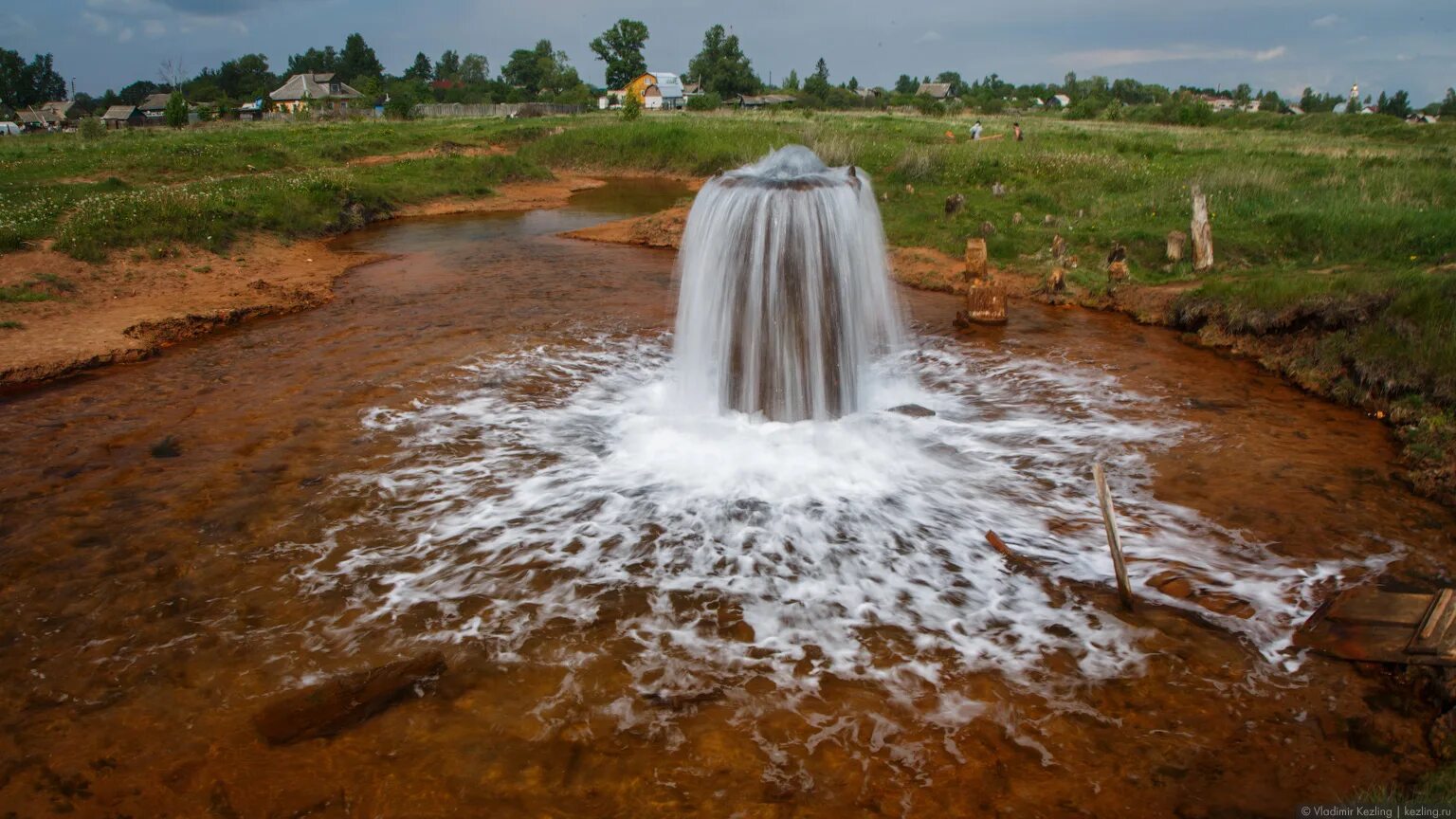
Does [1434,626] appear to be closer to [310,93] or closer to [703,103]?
[703,103]

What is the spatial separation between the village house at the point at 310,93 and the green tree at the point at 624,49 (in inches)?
1141

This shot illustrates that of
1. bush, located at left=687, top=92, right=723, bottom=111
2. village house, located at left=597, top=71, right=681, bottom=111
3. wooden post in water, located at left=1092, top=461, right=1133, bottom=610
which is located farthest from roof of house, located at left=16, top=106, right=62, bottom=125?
wooden post in water, located at left=1092, top=461, right=1133, bottom=610

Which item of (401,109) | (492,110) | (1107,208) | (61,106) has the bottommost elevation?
(1107,208)

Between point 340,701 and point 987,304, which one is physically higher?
point 987,304

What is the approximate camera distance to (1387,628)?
4520mm

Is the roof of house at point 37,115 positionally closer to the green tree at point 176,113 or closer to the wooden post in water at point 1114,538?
the green tree at point 176,113

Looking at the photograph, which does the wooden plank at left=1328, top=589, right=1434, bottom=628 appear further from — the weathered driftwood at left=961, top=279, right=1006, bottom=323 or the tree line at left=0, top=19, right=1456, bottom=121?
the tree line at left=0, top=19, right=1456, bottom=121

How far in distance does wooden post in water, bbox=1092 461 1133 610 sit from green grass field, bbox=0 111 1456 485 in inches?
157

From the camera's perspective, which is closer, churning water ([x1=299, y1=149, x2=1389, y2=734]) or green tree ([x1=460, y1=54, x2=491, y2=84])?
churning water ([x1=299, y1=149, x2=1389, y2=734])

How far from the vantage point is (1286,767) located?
151 inches

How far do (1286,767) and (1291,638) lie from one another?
129 centimetres

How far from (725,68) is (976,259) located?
8376 cm

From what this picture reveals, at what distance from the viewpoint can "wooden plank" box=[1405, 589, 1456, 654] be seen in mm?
4328

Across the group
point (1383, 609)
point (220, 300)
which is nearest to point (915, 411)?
point (1383, 609)
